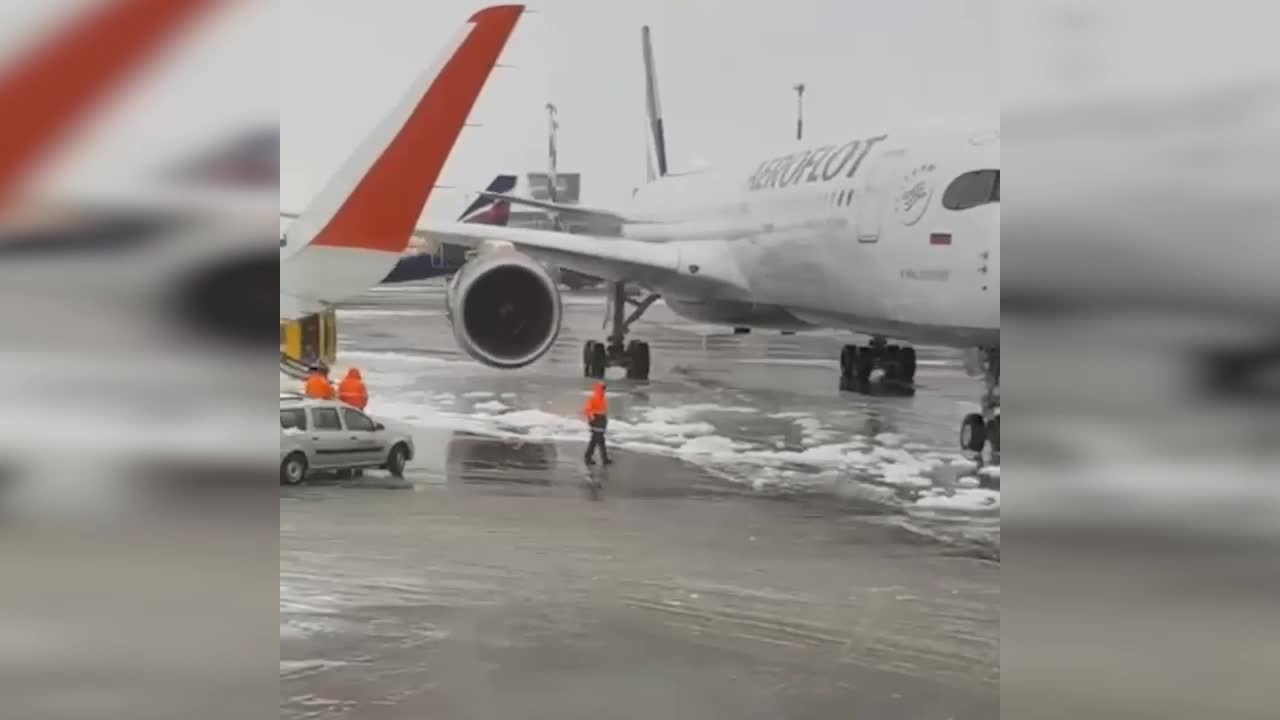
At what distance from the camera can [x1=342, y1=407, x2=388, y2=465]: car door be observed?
5.95 m

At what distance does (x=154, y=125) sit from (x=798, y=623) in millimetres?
2570

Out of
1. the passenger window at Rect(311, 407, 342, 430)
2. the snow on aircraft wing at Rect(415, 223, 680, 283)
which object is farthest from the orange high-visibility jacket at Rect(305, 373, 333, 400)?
the snow on aircraft wing at Rect(415, 223, 680, 283)

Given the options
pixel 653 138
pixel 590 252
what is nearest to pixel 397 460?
pixel 590 252

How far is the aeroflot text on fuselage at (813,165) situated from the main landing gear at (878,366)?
6.65 feet

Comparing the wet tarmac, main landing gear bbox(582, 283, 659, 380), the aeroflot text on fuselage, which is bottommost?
the wet tarmac

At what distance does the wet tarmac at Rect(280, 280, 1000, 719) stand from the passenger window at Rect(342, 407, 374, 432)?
34 centimetres

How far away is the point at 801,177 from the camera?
9164 millimetres

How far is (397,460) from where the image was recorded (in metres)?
6.07

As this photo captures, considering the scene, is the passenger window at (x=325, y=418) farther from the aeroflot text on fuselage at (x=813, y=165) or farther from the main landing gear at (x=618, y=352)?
the main landing gear at (x=618, y=352)

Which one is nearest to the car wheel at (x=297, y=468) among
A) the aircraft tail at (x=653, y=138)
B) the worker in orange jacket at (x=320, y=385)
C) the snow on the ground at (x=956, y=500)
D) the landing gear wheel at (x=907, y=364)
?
the worker in orange jacket at (x=320, y=385)

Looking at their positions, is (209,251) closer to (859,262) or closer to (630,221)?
(859,262)

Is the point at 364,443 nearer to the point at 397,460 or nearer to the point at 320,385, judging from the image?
the point at 397,460

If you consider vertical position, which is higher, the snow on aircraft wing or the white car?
the snow on aircraft wing

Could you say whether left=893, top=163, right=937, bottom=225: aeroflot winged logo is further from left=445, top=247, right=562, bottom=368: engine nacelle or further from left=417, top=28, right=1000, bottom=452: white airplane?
left=445, top=247, right=562, bottom=368: engine nacelle
